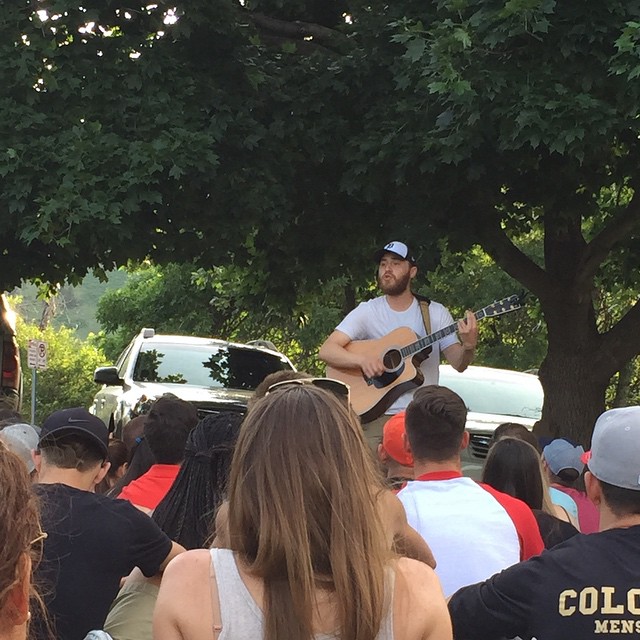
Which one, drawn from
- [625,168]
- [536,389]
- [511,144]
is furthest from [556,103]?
[536,389]

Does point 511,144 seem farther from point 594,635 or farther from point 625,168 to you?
point 594,635

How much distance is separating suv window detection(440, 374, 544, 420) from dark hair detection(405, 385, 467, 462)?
790 cm

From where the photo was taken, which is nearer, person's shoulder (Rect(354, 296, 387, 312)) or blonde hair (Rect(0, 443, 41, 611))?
blonde hair (Rect(0, 443, 41, 611))

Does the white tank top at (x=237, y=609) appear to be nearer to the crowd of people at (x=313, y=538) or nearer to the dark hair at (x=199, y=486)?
the crowd of people at (x=313, y=538)

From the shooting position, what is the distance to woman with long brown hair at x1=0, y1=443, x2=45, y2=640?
170cm

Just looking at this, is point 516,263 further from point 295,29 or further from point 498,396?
point 295,29

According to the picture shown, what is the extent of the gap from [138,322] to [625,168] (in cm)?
2159

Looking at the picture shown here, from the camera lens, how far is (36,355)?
17.8 meters

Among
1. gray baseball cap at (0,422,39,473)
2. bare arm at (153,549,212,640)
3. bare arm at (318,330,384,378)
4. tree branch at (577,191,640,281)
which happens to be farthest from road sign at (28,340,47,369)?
bare arm at (153,549,212,640)

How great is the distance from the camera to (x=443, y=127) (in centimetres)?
906

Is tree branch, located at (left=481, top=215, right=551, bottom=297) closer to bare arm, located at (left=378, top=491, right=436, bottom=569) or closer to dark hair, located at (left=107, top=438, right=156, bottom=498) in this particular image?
dark hair, located at (left=107, top=438, right=156, bottom=498)

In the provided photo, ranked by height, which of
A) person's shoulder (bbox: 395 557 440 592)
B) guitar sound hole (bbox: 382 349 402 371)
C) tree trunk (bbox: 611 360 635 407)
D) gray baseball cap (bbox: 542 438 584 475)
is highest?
guitar sound hole (bbox: 382 349 402 371)

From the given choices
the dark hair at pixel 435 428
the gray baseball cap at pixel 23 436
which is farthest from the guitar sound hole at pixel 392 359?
the dark hair at pixel 435 428

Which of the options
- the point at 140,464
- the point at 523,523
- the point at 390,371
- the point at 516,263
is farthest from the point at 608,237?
the point at 523,523
